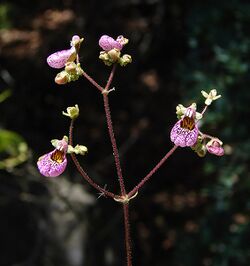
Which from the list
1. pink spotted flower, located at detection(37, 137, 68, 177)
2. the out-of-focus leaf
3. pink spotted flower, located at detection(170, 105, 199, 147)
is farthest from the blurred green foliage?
pink spotted flower, located at detection(170, 105, 199, 147)

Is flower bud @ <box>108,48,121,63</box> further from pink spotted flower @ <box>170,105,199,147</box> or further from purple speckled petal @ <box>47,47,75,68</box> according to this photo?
pink spotted flower @ <box>170,105,199,147</box>

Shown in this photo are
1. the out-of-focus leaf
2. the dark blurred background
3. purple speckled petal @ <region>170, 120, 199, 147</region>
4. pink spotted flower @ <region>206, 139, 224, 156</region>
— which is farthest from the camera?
the dark blurred background

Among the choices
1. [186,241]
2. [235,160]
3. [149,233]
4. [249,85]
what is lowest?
[149,233]

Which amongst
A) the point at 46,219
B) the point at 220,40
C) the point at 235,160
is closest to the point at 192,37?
the point at 220,40

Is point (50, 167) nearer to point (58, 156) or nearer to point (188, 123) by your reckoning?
point (58, 156)

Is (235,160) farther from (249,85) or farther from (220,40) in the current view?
(220,40)

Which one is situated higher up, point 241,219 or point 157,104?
point 157,104

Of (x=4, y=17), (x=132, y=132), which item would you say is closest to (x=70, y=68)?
(x=4, y=17)
